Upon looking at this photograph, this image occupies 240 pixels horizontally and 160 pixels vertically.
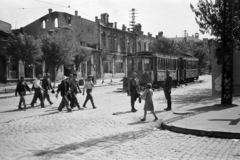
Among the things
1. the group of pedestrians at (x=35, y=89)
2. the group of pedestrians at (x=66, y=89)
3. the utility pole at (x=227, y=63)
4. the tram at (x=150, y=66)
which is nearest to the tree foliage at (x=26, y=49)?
the tram at (x=150, y=66)

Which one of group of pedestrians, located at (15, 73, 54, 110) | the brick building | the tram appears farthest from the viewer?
the brick building

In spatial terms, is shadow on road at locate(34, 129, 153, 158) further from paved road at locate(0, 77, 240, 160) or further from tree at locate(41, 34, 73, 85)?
tree at locate(41, 34, 73, 85)

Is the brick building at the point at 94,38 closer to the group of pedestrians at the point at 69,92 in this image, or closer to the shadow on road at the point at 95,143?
the group of pedestrians at the point at 69,92

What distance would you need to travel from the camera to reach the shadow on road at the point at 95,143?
611 cm

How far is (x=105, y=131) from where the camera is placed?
832 cm

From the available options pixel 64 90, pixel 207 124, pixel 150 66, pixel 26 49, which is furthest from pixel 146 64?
pixel 207 124

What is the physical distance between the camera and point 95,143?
22.5 ft

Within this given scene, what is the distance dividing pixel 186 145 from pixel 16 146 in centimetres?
396

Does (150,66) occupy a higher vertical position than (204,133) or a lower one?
higher

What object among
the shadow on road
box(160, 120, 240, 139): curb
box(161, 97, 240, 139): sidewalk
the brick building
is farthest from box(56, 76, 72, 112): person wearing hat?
the brick building

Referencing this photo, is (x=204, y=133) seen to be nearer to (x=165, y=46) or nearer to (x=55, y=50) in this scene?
(x=55, y=50)

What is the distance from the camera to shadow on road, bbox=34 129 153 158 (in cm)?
611

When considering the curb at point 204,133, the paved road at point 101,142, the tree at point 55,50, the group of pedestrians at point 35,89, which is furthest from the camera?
the tree at point 55,50

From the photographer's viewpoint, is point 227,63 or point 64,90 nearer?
point 64,90
